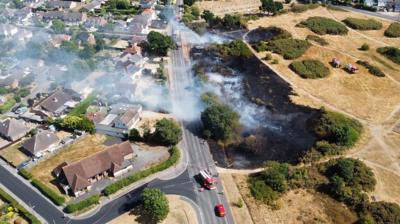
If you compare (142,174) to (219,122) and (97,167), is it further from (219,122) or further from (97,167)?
(219,122)

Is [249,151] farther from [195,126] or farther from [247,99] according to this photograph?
[247,99]

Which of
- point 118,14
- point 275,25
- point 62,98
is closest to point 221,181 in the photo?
point 62,98

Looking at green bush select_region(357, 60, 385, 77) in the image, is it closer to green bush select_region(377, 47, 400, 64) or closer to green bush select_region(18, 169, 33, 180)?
green bush select_region(377, 47, 400, 64)

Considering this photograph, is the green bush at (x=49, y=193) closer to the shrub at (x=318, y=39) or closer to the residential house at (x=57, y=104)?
the residential house at (x=57, y=104)

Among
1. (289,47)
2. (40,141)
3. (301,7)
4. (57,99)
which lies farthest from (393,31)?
(40,141)

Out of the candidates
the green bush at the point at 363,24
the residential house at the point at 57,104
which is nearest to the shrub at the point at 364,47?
the green bush at the point at 363,24
